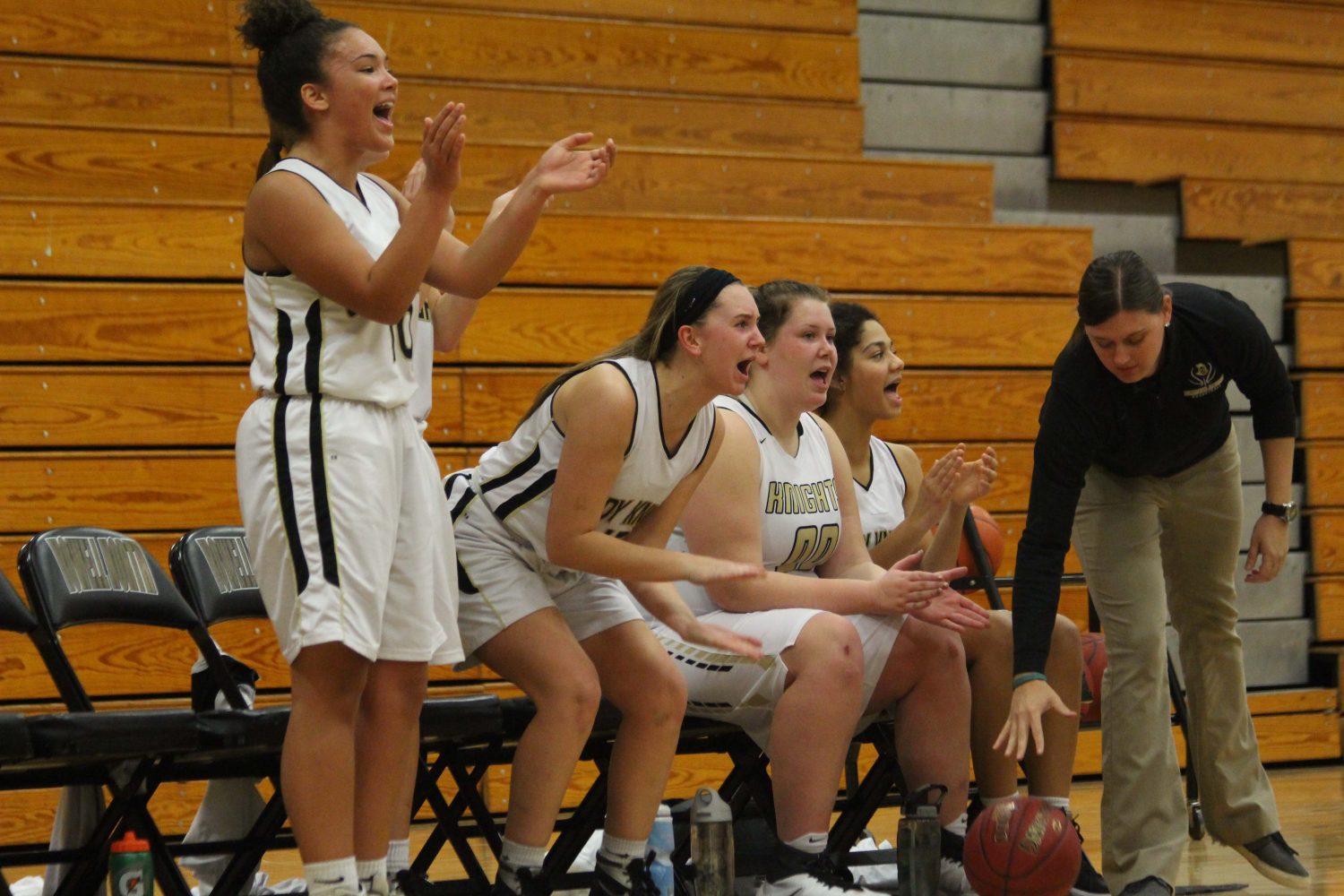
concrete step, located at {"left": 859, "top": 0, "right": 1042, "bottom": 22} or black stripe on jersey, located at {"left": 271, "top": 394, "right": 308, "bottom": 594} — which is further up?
concrete step, located at {"left": 859, "top": 0, "right": 1042, "bottom": 22}

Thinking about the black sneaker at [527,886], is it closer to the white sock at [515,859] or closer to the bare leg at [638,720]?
the white sock at [515,859]

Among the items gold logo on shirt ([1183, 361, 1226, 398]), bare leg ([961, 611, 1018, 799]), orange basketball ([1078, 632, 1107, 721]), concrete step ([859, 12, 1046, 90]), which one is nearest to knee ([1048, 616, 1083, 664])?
bare leg ([961, 611, 1018, 799])

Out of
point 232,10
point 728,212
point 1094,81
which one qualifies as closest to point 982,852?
point 728,212

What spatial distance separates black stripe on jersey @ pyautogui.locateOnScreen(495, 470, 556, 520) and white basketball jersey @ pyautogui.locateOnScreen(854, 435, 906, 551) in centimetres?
102

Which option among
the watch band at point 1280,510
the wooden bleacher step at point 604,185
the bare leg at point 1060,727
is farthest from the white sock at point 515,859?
the wooden bleacher step at point 604,185

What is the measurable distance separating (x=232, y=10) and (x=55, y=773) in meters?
3.60

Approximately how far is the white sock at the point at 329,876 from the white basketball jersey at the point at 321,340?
0.75m

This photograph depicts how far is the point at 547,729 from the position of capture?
2.98m

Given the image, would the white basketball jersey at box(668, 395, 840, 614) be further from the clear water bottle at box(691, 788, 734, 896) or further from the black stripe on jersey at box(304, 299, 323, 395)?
the black stripe on jersey at box(304, 299, 323, 395)

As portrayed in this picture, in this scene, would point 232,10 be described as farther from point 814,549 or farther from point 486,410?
point 814,549

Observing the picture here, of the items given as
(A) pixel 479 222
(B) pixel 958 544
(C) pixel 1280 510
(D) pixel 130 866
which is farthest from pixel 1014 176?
(D) pixel 130 866

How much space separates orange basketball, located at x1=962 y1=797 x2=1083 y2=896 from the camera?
3.00 m

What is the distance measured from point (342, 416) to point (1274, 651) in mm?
4943

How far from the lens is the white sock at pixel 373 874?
2.50 meters
